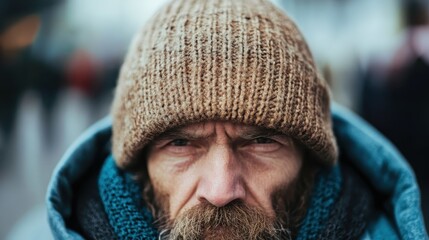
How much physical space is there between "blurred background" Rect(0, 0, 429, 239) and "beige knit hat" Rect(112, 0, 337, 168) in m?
0.53

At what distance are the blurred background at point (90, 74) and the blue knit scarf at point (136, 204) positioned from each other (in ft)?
2.34

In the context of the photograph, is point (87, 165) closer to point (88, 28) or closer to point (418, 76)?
point (418, 76)

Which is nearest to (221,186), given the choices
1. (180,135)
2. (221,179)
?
(221,179)

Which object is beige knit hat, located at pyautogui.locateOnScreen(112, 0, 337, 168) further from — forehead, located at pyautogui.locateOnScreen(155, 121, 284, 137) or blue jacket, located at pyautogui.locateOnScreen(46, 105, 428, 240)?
blue jacket, located at pyautogui.locateOnScreen(46, 105, 428, 240)

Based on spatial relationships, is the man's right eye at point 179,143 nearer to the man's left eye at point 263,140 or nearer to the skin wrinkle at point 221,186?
the skin wrinkle at point 221,186

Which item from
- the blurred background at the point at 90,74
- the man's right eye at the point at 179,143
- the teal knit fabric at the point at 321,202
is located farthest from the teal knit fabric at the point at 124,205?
the blurred background at the point at 90,74

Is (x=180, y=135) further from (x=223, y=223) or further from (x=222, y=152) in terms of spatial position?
(x=223, y=223)

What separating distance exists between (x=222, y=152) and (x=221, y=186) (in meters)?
0.13

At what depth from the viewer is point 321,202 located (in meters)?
2.20

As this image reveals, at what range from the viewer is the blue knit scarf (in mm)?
2088

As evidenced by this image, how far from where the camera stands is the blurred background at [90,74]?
14.5ft

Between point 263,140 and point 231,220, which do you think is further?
point 263,140

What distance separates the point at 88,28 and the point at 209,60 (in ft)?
41.6

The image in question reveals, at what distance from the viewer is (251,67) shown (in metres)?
2.00
